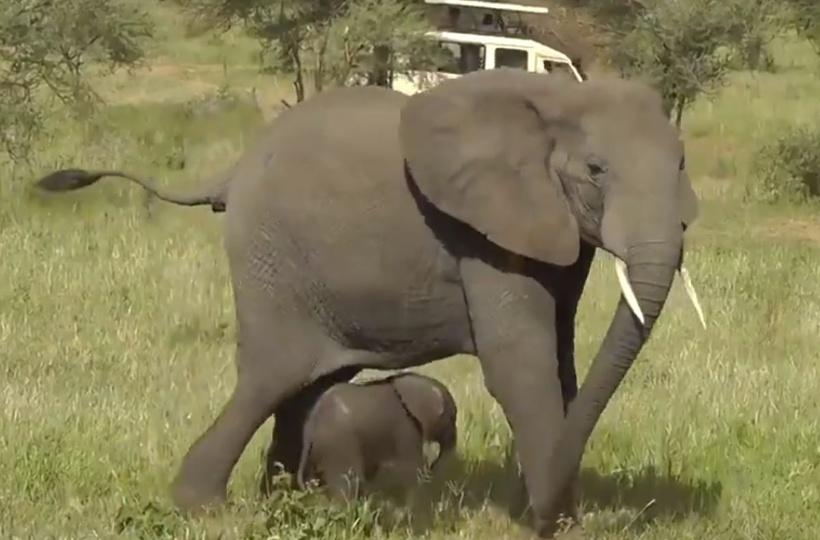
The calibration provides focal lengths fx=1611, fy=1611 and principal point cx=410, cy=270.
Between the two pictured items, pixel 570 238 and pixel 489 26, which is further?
pixel 489 26

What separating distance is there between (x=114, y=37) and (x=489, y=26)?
9.56 metres

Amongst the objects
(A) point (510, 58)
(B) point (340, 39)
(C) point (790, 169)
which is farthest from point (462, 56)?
(C) point (790, 169)

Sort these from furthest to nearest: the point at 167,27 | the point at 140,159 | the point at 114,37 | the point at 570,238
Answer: the point at 167,27 → the point at 114,37 → the point at 140,159 → the point at 570,238

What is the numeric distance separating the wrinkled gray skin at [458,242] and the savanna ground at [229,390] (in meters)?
0.49

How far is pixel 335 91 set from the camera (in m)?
5.97

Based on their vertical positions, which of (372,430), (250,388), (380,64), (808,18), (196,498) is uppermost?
(250,388)

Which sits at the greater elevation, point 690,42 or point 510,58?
point 690,42

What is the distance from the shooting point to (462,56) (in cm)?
2756

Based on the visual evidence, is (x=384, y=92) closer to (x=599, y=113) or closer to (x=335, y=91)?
(x=335, y=91)

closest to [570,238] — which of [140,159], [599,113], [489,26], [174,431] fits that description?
[599,113]

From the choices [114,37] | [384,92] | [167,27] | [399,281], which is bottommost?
[167,27]

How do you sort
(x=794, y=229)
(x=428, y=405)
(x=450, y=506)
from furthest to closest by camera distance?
1. (x=794, y=229)
2. (x=450, y=506)
3. (x=428, y=405)

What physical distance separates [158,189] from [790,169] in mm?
15092

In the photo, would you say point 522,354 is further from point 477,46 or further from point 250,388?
point 477,46
